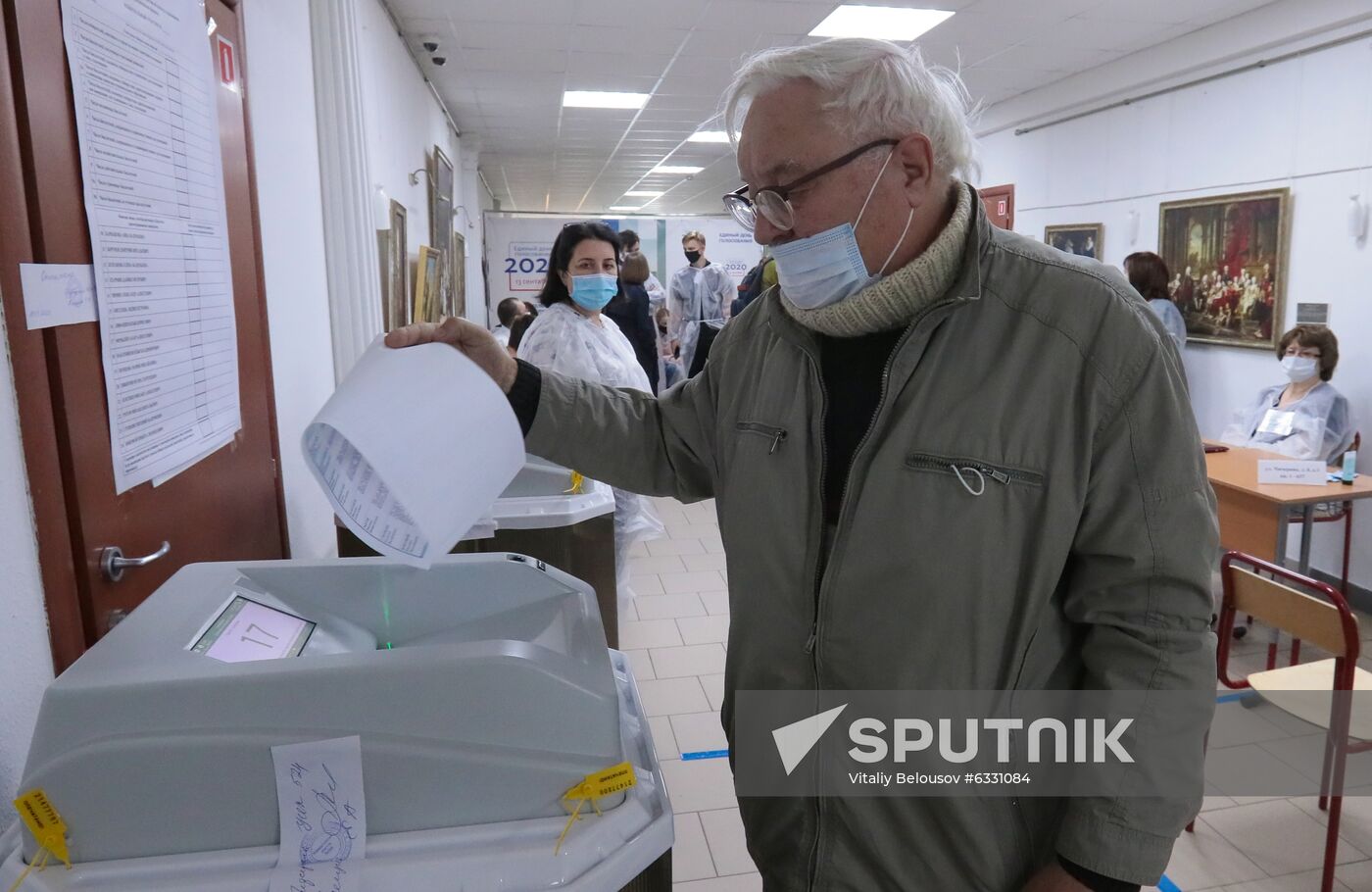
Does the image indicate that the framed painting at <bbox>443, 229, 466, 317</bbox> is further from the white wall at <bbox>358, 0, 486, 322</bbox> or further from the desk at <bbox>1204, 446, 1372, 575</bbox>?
the desk at <bbox>1204, 446, 1372, 575</bbox>

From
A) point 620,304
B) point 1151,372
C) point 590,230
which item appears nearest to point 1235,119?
point 620,304

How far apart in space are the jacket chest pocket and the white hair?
0.38 metres

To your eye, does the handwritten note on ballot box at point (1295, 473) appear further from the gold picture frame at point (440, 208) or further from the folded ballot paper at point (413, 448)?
the gold picture frame at point (440, 208)

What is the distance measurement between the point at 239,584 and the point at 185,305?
65 cm

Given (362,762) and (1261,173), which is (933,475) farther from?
(1261,173)

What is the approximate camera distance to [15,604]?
3.56 feet

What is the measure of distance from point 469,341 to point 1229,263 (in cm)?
530

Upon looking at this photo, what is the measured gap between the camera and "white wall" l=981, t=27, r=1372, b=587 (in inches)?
168

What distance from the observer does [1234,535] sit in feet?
12.2

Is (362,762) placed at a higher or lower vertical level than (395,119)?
lower

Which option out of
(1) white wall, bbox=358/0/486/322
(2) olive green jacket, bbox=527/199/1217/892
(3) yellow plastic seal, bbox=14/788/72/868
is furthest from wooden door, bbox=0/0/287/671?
(1) white wall, bbox=358/0/486/322

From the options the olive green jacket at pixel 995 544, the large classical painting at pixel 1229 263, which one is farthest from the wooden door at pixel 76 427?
the large classical painting at pixel 1229 263

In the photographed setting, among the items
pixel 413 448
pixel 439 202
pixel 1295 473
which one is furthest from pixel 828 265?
Answer: pixel 439 202

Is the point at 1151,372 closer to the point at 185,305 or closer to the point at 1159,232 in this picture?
the point at 185,305
